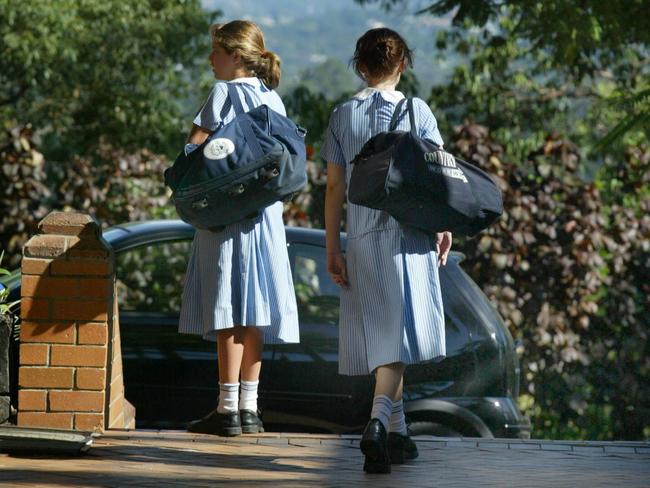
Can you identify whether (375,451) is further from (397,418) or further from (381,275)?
(381,275)

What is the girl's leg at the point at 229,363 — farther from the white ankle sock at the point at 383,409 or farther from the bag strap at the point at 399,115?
the bag strap at the point at 399,115

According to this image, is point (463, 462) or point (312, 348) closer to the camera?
point (463, 462)

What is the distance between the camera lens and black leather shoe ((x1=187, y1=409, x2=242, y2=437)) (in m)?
6.15

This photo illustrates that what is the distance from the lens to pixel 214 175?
225 inches

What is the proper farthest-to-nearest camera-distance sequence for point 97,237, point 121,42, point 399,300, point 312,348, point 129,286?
point 121,42 < point 129,286 < point 312,348 < point 97,237 < point 399,300

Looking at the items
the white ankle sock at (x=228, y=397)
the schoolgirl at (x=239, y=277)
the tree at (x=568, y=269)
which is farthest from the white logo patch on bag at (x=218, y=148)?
the tree at (x=568, y=269)

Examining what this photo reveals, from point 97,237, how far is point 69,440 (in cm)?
104

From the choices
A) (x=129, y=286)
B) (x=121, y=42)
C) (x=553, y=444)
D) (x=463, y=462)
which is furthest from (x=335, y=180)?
(x=121, y=42)

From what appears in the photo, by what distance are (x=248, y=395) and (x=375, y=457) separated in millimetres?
1098

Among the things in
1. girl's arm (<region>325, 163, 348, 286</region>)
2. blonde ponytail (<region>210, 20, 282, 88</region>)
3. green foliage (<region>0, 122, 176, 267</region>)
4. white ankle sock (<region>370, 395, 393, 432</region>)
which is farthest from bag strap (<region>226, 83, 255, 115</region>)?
green foliage (<region>0, 122, 176, 267</region>)

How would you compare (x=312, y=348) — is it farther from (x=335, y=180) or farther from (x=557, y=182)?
(x=557, y=182)

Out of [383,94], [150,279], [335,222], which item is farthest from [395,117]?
[150,279]

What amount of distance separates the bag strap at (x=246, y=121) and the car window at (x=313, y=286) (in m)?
1.38

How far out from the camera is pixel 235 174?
5.71 m
